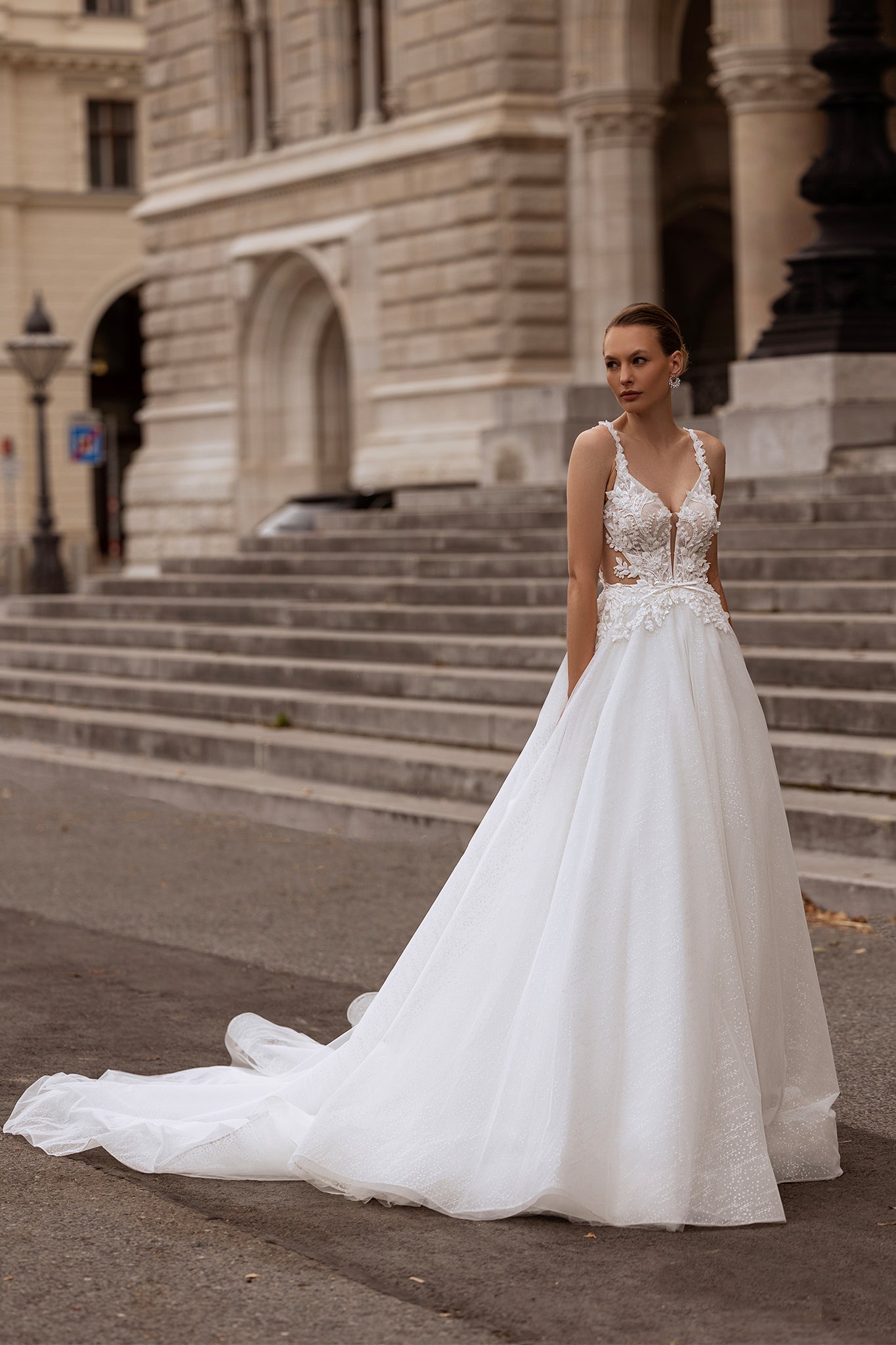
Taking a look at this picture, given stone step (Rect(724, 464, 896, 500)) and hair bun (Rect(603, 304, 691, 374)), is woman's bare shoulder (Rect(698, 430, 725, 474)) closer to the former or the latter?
hair bun (Rect(603, 304, 691, 374))

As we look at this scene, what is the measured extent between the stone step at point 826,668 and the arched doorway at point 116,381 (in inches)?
1697

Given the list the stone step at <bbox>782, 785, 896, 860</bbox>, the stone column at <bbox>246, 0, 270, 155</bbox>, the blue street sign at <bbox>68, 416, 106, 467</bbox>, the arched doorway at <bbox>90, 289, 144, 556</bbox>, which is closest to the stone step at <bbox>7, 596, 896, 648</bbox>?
the stone step at <bbox>782, 785, 896, 860</bbox>

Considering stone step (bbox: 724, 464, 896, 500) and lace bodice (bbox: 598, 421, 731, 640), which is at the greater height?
stone step (bbox: 724, 464, 896, 500)

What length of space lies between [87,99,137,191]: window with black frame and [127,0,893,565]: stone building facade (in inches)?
718

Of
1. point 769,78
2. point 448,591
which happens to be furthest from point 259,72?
point 448,591

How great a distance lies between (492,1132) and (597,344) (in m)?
20.9

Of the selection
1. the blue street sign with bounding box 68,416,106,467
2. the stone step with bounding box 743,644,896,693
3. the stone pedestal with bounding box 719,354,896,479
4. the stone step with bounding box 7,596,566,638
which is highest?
the blue street sign with bounding box 68,416,106,467

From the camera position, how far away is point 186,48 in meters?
31.0

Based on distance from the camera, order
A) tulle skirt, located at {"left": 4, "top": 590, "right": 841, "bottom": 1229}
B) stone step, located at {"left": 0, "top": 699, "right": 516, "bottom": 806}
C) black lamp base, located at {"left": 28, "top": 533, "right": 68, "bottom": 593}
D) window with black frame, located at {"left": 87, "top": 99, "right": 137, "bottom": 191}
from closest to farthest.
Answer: tulle skirt, located at {"left": 4, "top": 590, "right": 841, "bottom": 1229} < stone step, located at {"left": 0, "top": 699, "right": 516, "bottom": 806} < black lamp base, located at {"left": 28, "top": 533, "right": 68, "bottom": 593} < window with black frame, located at {"left": 87, "top": 99, "right": 137, "bottom": 191}

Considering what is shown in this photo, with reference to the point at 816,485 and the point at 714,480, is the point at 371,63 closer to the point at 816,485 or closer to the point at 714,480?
the point at 816,485

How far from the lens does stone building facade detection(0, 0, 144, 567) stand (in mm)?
47938

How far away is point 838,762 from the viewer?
29.1 ft

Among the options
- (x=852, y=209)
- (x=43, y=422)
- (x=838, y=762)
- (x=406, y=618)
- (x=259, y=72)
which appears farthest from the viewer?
(x=259, y=72)

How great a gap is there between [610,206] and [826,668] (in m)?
15.4
